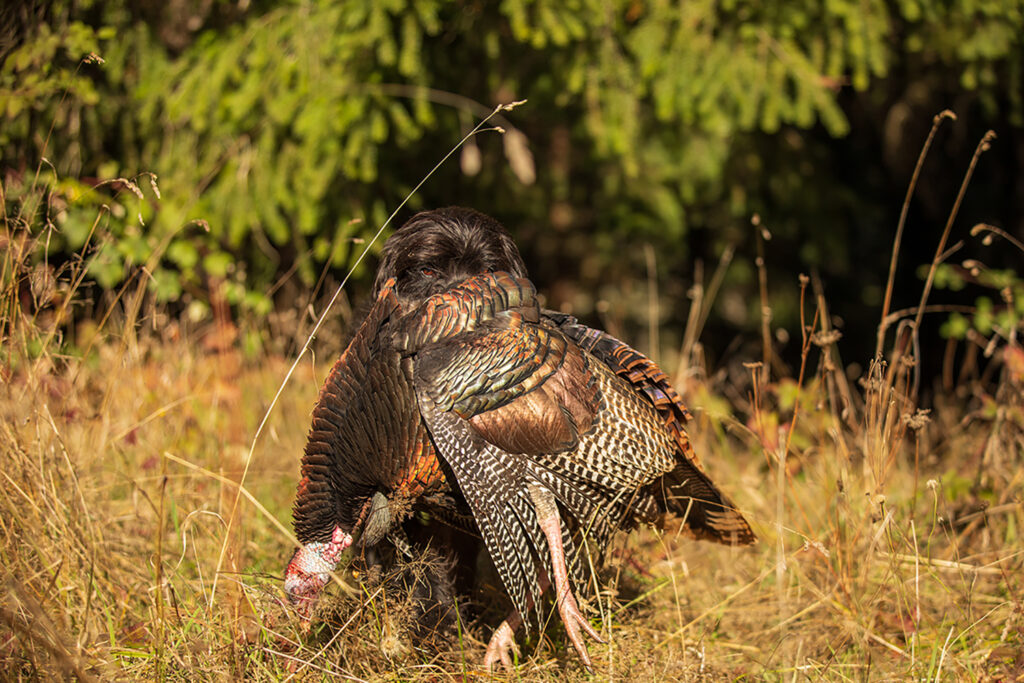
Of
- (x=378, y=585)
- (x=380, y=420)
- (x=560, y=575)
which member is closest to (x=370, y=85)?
(x=380, y=420)

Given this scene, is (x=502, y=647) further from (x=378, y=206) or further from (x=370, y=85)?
(x=370, y=85)

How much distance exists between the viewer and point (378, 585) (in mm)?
2488

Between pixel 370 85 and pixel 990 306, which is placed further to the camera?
pixel 990 306

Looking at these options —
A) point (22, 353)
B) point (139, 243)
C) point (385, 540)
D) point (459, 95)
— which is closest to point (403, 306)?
point (385, 540)

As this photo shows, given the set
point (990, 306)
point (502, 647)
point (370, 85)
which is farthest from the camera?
point (990, 306)

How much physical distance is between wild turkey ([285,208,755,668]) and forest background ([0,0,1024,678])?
309mm

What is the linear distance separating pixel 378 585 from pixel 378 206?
2397mm

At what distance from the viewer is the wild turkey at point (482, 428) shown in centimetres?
221

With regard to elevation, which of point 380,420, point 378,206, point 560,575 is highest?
point 378,206

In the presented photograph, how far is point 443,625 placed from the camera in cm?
259

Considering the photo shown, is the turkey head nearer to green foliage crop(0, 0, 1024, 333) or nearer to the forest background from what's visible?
the forest background

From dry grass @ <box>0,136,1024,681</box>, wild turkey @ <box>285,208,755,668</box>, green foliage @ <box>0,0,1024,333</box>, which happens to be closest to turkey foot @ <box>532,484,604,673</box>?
wild turkey @ <box>285,208,755,668</box>

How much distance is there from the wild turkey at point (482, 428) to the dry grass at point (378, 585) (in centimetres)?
23

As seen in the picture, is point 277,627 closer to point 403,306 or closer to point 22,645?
point 22,645
